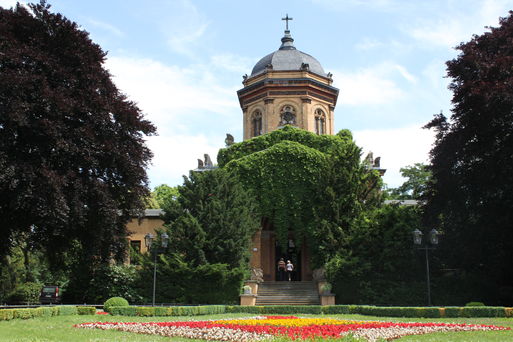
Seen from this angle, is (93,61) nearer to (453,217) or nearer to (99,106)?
(99,106)

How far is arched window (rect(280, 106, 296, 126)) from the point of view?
38.1 m

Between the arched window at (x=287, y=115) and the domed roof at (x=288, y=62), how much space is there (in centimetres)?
357

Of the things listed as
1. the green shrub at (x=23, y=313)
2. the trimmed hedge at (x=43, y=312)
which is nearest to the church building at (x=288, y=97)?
the trimmed hedge at (x=43, y=312)

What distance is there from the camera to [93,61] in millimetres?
22031

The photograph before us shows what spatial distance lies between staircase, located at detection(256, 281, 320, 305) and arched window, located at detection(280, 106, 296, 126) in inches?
539

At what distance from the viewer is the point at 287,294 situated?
89.7 feet

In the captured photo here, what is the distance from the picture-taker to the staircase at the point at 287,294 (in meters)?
26.3

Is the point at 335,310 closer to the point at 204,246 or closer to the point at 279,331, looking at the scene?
the point at 204,246

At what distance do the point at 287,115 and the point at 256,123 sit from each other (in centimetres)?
281

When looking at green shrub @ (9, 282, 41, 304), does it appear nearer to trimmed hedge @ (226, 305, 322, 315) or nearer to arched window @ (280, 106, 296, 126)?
trimmed hedge @ (226, 305, 322, 315)

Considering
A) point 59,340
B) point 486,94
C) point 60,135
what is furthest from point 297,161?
point 59,340

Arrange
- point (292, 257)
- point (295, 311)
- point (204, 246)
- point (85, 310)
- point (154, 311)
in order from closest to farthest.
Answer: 1. point (154, 311)
2. point (85, 310)
3. point (295, 311)
4. point (204, 246)
5. point (292, 257)

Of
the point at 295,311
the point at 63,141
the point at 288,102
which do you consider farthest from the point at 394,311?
the point at 288,102

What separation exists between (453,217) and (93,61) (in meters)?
18.4
